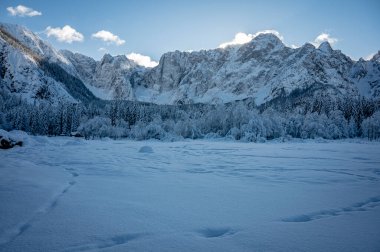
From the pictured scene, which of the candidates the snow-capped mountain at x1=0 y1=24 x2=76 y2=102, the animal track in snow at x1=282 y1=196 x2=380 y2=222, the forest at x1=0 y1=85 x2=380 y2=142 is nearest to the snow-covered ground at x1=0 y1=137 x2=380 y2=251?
the animal track in snow at x1=282 y1=196 x2=380 y2=222

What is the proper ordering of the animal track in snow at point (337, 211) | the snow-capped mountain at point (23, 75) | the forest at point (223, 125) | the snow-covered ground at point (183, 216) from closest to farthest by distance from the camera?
1. the snow-covered ground at point (183, 216)
2. the animal track in snow at point (337, 211)
3. the forest at point (223, 125)
4. the snow-capped mountain at point (23, 75)

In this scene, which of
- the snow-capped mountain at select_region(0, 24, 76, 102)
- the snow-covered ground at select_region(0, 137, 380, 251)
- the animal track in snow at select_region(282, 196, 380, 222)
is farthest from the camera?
the snow-capped mountain at select_region(0, 24, 76, 102)

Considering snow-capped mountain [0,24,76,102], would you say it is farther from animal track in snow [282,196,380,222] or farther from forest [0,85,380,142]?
animal track in snow [282,196,380,222]

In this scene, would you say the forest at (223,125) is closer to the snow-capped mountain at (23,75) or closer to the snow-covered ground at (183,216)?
the snow-covered ground at (183,216)

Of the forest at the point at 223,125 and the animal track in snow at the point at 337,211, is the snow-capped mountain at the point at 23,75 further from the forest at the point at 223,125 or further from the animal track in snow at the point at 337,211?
the animal track in snow at the point at 337,211

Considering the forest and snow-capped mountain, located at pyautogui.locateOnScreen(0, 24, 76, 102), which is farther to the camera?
snow-capped mountain, located at pyautogui.locateOnScreen(0, 24, 76, 102)

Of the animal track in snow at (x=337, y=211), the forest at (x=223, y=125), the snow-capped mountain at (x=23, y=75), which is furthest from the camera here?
the snow-capped mountain at (x=23, y=75)

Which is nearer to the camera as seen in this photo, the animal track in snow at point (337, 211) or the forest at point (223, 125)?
the animal track in snow at point (337, 211)

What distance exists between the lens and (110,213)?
3451 millimetres

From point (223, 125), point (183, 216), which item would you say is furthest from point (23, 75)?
point (183, 216)

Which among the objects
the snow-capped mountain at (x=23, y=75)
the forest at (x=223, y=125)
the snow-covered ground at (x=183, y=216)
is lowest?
the snow-covered ground at (x=183, y=216)

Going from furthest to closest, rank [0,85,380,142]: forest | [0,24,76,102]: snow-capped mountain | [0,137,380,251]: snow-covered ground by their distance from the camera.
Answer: [0,24,76,102]: snow-capped mountain, [0,85,380,142]: forest, [0,137,380,251]: snow-covered ground

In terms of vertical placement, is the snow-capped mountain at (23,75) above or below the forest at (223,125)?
above

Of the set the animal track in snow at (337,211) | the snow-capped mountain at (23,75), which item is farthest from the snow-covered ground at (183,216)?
the snow-capped mountain at (23,75)
